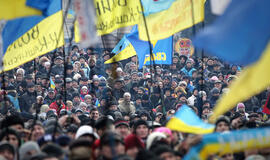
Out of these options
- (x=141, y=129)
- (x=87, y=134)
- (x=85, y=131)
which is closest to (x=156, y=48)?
(x=141, y=129)

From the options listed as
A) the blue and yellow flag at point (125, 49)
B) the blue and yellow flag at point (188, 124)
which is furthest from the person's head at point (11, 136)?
the blue and yellow flag at point (125, 49)

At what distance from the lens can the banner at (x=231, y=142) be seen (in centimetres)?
487

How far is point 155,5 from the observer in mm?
10062

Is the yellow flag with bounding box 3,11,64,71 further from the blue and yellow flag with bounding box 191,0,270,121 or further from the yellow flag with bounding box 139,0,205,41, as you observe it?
the blue and yellow flag with bounding box 191,0,270,121

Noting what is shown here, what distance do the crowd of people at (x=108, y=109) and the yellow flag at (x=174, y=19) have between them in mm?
673

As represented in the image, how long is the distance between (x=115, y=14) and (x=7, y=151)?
3789 mm

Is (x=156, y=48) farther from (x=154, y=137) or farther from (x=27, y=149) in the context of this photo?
(x=27, y=149)

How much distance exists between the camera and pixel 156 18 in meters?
9.45

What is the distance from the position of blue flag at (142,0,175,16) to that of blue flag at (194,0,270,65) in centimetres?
458

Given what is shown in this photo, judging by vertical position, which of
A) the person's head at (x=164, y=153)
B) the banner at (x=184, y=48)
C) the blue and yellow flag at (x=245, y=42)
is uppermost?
the banner at (x=184, y=48)

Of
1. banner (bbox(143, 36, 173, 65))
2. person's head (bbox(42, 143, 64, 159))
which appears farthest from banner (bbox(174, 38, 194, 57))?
person's head (bbox(42, 143, 64, 159))

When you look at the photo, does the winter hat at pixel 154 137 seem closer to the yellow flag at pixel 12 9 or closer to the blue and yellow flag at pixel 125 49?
the yellow flag at pixel 12 9

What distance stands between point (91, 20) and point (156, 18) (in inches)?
141

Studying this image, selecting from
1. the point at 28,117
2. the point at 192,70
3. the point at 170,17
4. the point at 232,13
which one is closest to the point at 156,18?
the point at 170,17
